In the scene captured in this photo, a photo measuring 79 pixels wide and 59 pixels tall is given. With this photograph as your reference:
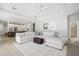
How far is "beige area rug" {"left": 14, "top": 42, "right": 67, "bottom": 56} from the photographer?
74.2 inches

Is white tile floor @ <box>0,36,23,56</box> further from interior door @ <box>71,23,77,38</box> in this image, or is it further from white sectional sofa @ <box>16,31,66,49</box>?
interior door @ <box>71,23,77,38</box>

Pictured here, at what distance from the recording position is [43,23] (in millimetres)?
1948

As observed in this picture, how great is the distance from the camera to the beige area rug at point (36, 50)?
1883mm

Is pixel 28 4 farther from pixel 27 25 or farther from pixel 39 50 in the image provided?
pixel 39 50

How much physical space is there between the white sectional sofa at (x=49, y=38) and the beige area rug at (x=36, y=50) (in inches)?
3.9

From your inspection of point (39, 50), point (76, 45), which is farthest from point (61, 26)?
point (39, 50)

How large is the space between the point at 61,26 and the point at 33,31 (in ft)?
2.26

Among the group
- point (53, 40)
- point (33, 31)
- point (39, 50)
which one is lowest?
point (39, 50)

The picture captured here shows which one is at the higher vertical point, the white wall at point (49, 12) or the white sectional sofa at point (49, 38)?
the white wall at point (49, 12)

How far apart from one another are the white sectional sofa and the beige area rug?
0.32ft

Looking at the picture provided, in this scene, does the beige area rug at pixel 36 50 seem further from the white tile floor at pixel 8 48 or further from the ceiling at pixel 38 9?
the ceiling at pixel 38 9

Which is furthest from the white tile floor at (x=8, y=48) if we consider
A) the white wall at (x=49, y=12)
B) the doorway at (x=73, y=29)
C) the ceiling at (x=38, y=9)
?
the doorway at (x=73, y=29)

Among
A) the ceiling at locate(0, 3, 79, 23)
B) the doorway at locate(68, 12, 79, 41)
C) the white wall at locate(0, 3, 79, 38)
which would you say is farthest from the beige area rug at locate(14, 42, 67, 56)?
the ceiling at locate(0, 3, 79, 23)

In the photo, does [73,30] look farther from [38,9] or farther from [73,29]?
[38,9]
